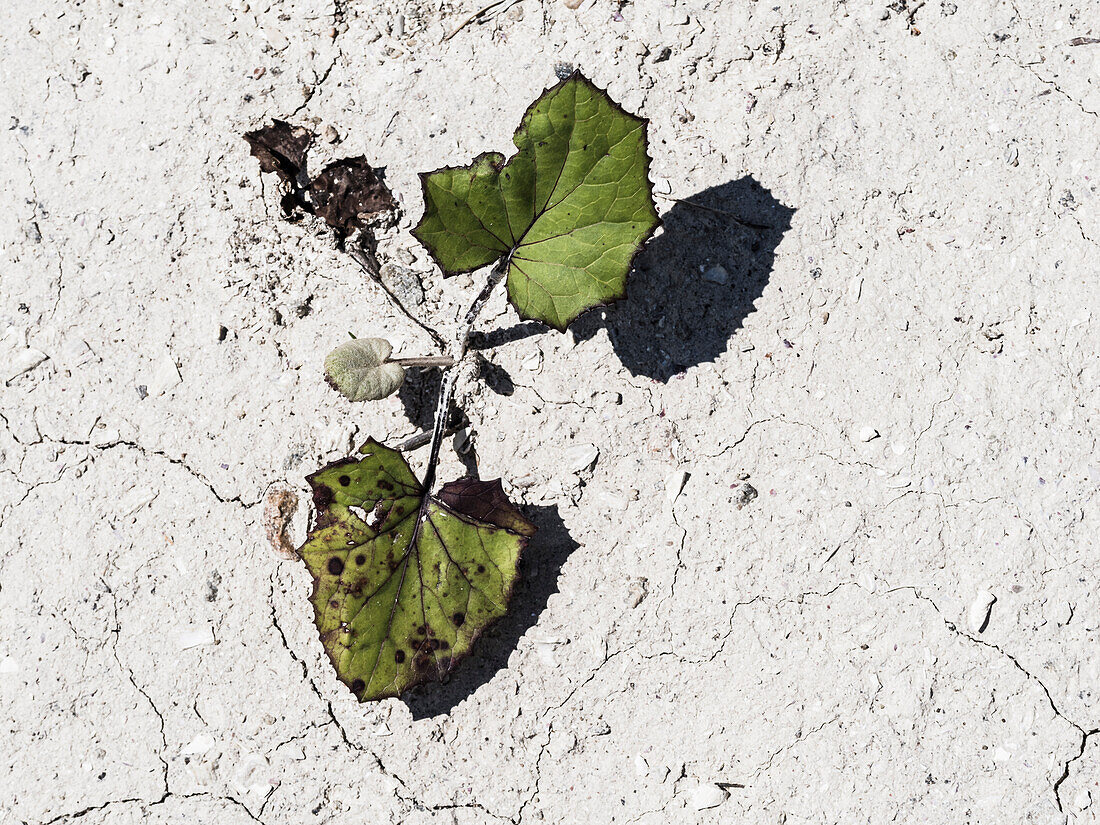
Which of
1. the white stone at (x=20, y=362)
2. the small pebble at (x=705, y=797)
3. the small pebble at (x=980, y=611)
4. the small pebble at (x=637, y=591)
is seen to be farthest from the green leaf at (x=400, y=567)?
the small pebble at (x=980, y=611)

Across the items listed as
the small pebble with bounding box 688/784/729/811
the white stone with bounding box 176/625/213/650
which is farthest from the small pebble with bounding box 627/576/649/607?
the white stone with bounding box 176/625/213/650

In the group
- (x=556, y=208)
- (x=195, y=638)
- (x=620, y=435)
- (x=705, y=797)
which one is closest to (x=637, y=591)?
(x=620, y=435)

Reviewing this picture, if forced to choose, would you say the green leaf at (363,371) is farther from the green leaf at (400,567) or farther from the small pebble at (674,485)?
the small pebble at (674,485)

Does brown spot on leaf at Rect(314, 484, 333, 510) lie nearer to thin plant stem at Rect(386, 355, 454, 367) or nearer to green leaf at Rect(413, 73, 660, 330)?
thin plant stem at Rect(386, 355, 454, 367)

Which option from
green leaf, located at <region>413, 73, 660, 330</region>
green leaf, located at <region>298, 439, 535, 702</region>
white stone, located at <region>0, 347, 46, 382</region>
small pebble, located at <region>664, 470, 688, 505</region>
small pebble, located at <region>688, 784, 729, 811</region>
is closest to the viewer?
green leaf, located at <region>413, 73, 660, 330</region>

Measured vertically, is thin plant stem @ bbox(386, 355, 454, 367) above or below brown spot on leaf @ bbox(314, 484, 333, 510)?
above

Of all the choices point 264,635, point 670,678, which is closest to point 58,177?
point 264,635

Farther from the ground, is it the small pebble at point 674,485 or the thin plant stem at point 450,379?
the thin plant stem at point 450,379

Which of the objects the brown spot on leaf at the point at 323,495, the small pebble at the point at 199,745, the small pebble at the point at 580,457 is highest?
the brown spot on leaf at the point at 323,495
